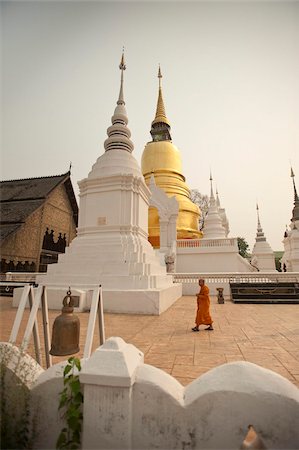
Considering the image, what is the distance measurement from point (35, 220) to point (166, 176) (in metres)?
10.8

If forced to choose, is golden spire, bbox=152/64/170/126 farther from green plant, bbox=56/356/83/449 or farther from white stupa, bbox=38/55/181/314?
green plant, bbox=56/356/83/449

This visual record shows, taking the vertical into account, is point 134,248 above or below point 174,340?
above

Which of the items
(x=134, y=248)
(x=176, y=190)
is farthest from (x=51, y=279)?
(x=176, y=190)

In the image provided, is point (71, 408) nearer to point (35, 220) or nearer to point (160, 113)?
point (35, 220)

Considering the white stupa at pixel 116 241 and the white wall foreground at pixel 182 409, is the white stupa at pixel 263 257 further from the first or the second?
the white wall foreground at pixel 182 409

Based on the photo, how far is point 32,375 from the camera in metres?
1.84

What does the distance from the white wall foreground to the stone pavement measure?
1518 millimetres

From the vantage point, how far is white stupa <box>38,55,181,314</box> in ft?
25.3

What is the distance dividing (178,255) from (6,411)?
15.9 m

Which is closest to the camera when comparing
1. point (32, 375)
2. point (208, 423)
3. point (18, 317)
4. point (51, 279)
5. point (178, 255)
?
point (208, 423)

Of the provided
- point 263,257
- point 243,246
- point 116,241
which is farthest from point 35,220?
point 243,246

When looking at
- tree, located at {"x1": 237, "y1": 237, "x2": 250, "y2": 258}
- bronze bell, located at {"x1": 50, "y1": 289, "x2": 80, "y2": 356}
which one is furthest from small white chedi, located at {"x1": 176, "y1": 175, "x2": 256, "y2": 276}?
tree, located at {"x1": 237, "y1": 237, "x2": 250, "y2": 258}

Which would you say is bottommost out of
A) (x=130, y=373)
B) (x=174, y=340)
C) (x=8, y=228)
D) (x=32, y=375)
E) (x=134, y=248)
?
(x=174, y=340)

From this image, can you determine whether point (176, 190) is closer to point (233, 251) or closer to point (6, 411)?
point (233, 251)
